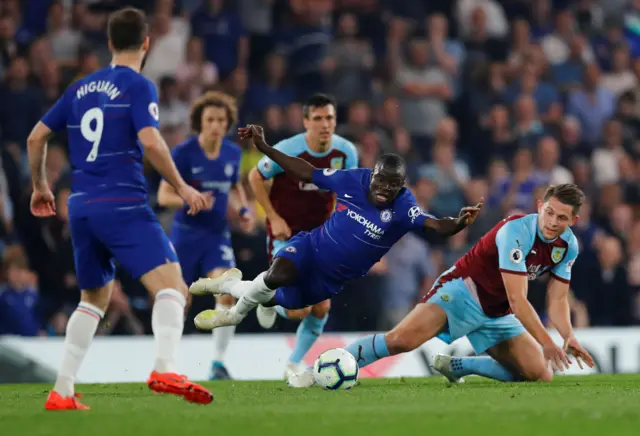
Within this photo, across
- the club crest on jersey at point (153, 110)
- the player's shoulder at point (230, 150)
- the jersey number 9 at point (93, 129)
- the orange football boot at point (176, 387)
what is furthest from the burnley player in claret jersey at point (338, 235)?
the player's shoulder at point (230, 150)

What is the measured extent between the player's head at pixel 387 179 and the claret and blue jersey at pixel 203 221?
307 centimetres

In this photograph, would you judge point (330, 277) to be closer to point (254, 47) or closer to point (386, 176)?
point (386, 176)

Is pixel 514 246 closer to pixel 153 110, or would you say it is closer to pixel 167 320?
pixel 167 320

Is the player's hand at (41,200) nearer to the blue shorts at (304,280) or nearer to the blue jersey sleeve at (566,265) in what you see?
the blue shorts at (304,280)

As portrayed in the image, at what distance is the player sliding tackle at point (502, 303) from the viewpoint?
335 inches

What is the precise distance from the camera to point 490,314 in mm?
9086

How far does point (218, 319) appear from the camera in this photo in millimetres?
8930

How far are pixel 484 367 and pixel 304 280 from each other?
5.78 feet

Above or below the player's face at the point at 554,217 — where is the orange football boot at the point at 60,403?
below

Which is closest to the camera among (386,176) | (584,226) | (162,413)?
(162,413)

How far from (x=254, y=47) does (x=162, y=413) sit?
10.6 m

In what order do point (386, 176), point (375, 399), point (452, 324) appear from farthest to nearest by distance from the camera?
point (452, 324) → point (386, 176) → point (375, 399)

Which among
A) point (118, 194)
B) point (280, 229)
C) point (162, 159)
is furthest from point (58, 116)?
point (280, 229)

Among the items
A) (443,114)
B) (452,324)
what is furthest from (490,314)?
(443,114)
